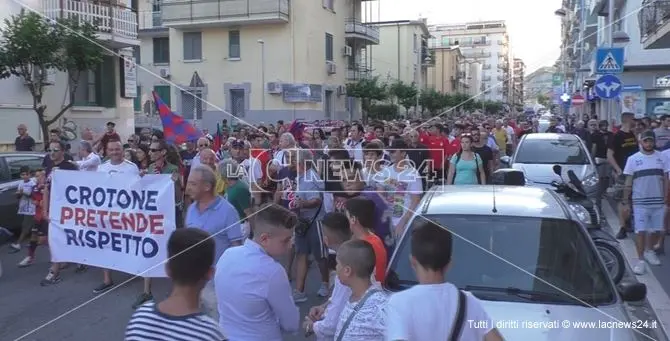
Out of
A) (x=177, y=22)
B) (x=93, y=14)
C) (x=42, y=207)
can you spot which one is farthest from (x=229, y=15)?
(x=42, y=207)

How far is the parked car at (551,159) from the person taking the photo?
12.4 meters

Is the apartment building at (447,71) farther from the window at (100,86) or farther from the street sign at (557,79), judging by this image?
the window at (100,86)

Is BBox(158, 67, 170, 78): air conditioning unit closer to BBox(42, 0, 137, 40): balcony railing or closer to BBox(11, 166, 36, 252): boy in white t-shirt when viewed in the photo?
BBox(42, 0, 137, 40): balcony railing

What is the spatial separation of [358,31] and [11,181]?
33.7 metres

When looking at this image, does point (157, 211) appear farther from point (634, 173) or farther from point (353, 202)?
point (634, 173)

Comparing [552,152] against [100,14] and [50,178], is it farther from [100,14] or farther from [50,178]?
[100,14]

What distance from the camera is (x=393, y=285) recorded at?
453cm

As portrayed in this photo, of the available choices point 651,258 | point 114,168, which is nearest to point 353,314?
point 114,168

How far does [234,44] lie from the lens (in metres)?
36.9

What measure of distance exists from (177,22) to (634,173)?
1245 inches

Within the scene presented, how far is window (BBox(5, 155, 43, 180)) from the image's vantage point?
36.6 feet

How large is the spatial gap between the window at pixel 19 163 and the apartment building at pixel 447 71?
1514 inches

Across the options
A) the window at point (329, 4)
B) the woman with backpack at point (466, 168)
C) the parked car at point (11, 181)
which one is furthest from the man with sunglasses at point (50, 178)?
the window at point (329, 4)

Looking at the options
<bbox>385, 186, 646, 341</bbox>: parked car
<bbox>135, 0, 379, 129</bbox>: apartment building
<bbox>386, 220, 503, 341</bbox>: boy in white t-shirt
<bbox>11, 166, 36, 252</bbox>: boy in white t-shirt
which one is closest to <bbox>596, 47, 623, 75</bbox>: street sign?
<bbox>385, 186, 646, 341</bbox>: parked car
